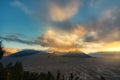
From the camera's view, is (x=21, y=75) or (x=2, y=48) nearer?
(x=2, y=48)

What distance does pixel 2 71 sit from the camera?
7638cm

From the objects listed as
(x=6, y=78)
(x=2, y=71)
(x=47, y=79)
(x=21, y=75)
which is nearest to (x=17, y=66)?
(x=21, y=75)

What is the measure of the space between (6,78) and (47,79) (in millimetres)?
48640

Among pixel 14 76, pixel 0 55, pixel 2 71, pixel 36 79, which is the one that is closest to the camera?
pixel 0 55

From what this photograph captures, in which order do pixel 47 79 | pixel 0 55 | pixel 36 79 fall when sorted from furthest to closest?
pixel 47 79, pixel 36 79, pixel 0 55

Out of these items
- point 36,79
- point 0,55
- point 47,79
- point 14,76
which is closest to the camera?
point 0,55

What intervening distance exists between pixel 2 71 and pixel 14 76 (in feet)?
28.7

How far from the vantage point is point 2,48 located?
213 feet

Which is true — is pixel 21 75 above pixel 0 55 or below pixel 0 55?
below

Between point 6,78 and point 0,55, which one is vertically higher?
point 0,55

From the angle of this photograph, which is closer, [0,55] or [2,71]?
[0,55]

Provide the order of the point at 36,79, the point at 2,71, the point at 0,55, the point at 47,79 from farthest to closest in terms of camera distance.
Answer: the point at 47,79, the point at 36,79, the point at 2,71, the point at 0,55

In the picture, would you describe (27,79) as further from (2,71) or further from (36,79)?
(2,71)

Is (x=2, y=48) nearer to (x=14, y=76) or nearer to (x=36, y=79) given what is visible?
(x=14, y=76)
